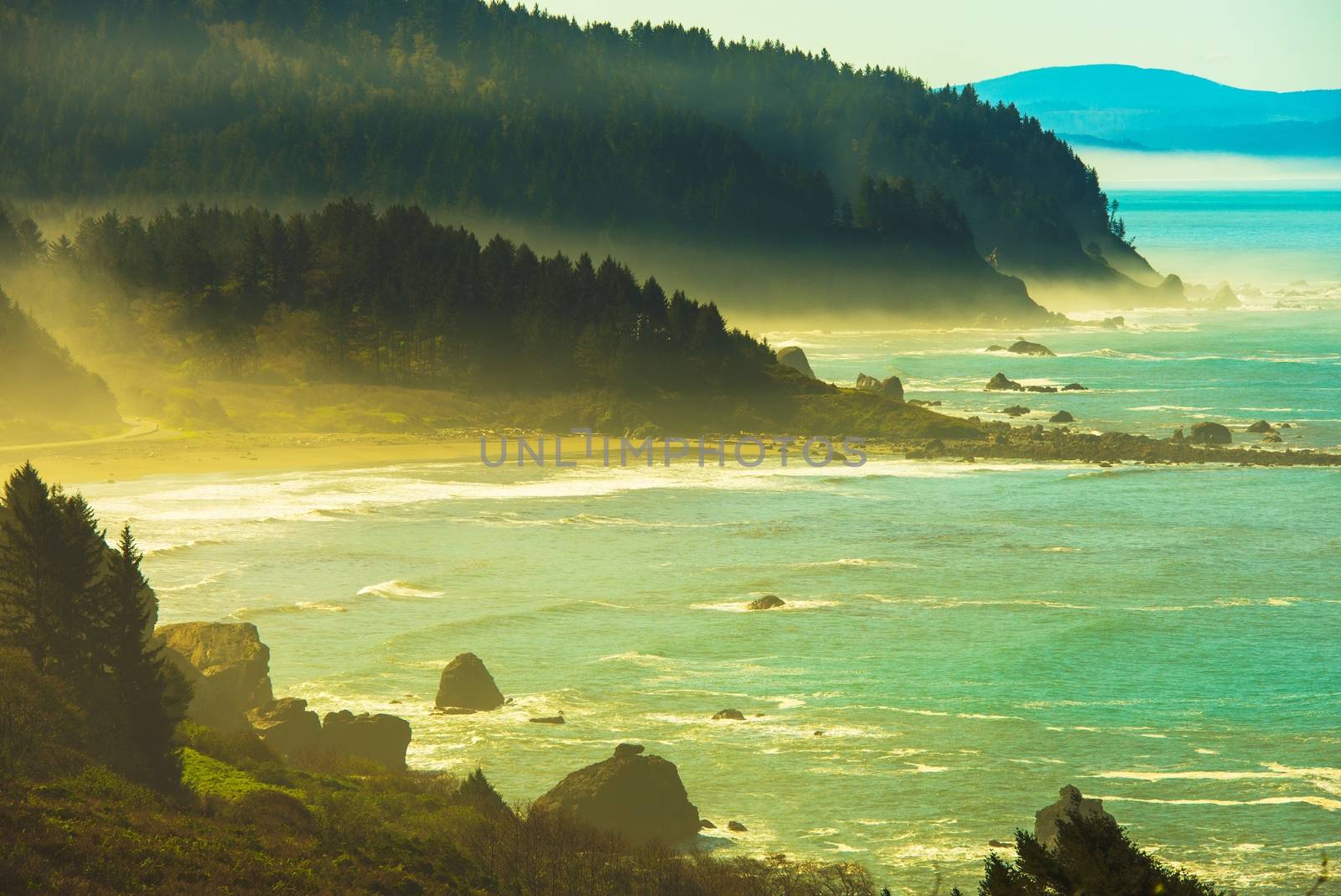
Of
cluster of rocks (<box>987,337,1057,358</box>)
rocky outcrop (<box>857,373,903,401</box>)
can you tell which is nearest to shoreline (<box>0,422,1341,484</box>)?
rocky outcrop (<box>857,373,903,401</box>)

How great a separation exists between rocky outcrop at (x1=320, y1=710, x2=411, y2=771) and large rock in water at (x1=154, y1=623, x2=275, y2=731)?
2008 mm

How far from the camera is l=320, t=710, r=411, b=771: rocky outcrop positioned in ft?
111

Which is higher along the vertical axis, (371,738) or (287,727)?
(287,727)

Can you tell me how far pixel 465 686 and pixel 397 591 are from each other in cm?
1341

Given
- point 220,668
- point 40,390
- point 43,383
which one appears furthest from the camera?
point 43,383

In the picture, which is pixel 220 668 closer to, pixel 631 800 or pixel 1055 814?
pixel 631 800

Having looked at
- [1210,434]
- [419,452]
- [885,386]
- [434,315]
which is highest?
[434,315]

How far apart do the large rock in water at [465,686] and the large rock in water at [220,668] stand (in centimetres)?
476

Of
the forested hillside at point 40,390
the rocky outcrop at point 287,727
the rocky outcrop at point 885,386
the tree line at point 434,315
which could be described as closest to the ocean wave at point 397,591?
the rocky outcrop at point 287,727

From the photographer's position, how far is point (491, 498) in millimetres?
72375

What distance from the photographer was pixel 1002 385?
12156 cm

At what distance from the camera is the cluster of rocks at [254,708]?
111 feet

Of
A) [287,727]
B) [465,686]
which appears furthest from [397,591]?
[287,727]

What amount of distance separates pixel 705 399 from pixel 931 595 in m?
46.8
